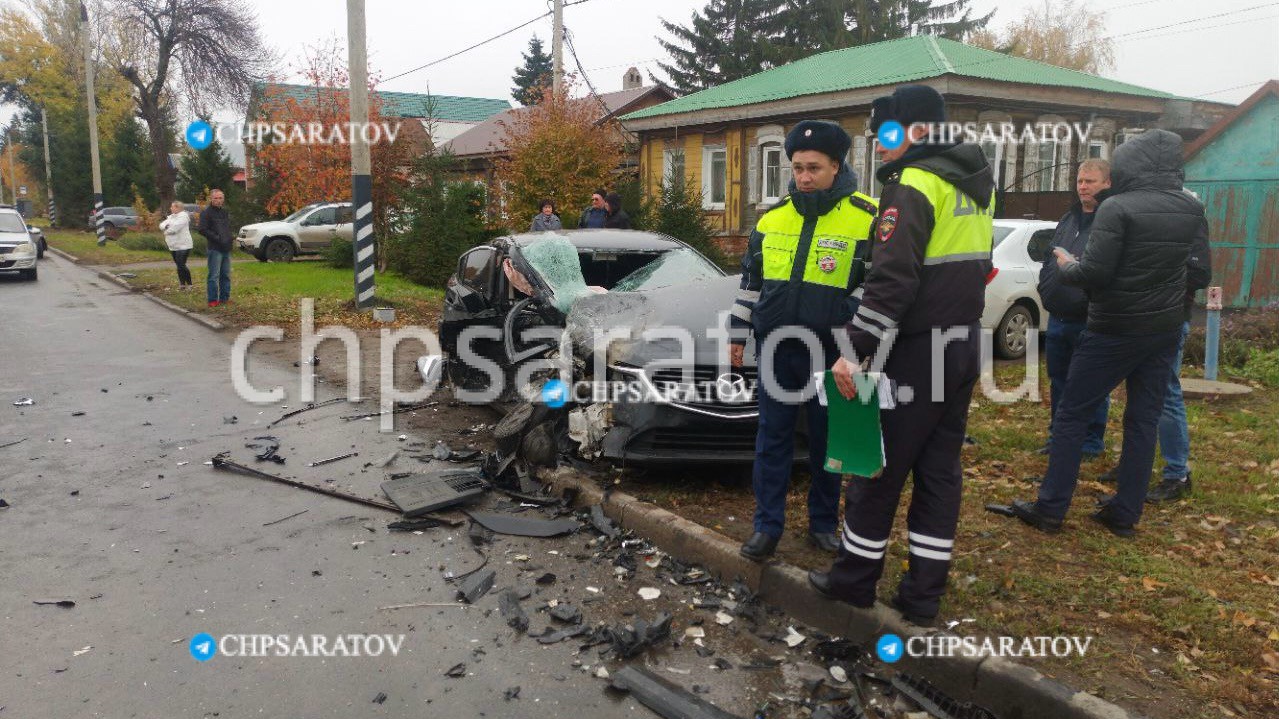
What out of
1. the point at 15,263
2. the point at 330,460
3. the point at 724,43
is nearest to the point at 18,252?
the point at 15,263

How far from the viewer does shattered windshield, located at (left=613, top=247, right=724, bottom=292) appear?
21.7ft

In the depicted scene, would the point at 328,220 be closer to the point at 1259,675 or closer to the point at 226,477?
the point at 226,477

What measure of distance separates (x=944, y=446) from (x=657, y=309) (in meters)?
2.72

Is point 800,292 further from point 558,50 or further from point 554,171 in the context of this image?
point 558,50

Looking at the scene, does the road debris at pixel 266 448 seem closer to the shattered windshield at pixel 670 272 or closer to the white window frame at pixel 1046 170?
the shattered windshield at pixel 670 272

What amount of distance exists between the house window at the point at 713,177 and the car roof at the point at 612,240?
48.8 ft

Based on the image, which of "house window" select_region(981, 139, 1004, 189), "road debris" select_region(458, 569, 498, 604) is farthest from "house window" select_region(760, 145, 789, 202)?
"road debris" select_region(458, 569, 498, 604)

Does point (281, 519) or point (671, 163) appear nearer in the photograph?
point (281, 519)

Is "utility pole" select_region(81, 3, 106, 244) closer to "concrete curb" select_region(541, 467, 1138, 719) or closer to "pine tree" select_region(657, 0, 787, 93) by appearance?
"pine tree" select_region(657, 0, 787, 93)

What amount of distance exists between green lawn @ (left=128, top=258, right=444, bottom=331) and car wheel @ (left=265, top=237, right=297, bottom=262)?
3893mm

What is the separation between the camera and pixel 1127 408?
4.46 metres

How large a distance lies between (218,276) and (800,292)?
44.5ft

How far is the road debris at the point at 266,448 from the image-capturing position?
6219mm

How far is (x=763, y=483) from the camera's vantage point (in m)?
4.09
